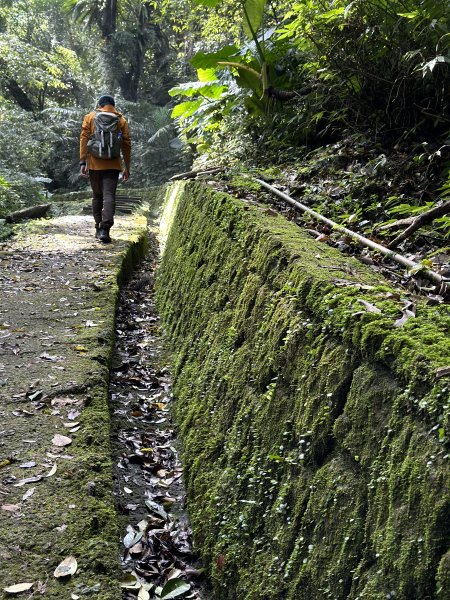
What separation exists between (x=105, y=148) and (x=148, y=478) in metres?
5.55

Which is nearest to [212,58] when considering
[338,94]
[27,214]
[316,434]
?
[338,94]

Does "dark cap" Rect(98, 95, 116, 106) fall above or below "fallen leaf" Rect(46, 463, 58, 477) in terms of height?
above

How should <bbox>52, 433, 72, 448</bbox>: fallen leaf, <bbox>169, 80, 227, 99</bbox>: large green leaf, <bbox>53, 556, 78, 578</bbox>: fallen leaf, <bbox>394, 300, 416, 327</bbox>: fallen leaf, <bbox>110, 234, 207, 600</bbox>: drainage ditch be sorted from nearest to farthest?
<bbox>394, 300, 416, 327</bbox>: fallen leaf < <bbox>53, 556, 78, 578</bbox>: fallen leaf < <bbox>110, 234, 207, 600</bbox>: drainage ditch < <bbox>52, 433, 72, 448</bbox>: fallen leaf < <bbox>169, 80, 227, 99</bbox>: large green leaf

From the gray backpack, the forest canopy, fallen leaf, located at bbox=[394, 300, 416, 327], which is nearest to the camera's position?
fallen leaf, located at bbox=[394, 300, 416, 327]

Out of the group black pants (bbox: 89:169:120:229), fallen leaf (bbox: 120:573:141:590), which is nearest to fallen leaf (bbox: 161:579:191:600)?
fallen leaf (bbox: 120:573:141:590)

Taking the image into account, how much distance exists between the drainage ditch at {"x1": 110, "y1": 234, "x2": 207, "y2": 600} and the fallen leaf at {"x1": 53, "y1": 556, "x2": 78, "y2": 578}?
304mm

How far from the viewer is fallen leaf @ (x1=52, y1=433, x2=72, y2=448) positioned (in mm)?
3055

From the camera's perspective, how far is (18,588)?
207cm

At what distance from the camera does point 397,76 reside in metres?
5.06

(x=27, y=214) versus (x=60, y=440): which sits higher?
(x=60, y=440)

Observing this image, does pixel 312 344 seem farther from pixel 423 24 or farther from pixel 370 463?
pixel 423 24

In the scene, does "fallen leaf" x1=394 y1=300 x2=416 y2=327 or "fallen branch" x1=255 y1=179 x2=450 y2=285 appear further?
"fallen branch" x1=255 y1=179 x2=450 y2=285

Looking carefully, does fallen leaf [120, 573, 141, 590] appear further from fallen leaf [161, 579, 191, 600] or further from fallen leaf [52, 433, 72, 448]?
fallen leaf [52, 433, 72, 448]

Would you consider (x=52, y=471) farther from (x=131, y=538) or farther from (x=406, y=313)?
(x=406, y=313)
